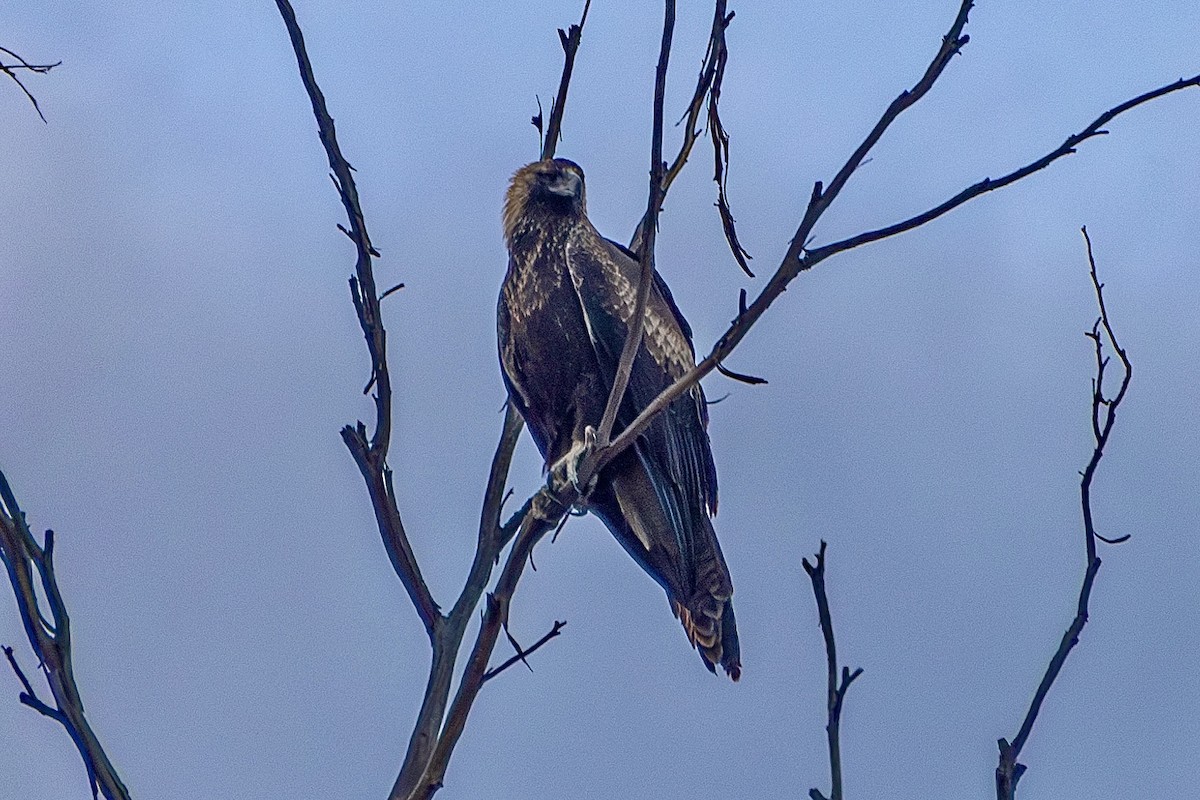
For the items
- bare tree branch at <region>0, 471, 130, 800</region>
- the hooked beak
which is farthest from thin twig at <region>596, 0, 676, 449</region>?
the hooked beak

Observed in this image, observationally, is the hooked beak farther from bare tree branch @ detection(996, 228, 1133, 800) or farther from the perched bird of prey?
bare tree branch @ detection(996, 228, 1133, 800)

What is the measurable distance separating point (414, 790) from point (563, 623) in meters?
0.56

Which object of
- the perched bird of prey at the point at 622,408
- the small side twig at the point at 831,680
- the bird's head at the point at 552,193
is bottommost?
the small side twig at the point at 831,680

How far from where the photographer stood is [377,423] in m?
3.62

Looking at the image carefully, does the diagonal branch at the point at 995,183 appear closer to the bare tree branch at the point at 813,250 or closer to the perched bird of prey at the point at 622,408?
the bare tree branch at the point at 813,250

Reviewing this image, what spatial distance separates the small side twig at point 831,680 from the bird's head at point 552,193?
11.6 feet

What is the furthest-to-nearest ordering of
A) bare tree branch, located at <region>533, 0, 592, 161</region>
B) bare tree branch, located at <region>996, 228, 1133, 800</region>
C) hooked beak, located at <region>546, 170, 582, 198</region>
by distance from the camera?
hooked beak, located at <region>546, 170, 582, 198</region>
bare tree branch, located at <region>533, 0, 592, 161</region>
bare tree branch, located at <region>996, 228, 1133, 800</region>

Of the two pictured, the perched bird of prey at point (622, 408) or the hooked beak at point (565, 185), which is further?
the hooked beak at point (565, 185)

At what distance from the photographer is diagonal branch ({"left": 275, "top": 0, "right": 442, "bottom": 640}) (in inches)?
142

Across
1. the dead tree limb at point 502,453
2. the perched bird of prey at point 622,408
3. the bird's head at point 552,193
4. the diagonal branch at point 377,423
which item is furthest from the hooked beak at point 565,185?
the diagonal branch at point 377,423

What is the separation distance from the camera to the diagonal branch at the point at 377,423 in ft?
11.8

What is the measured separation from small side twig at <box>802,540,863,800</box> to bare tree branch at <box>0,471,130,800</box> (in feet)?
4.75

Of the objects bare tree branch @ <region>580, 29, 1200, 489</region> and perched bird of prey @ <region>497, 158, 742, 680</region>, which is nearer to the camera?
bare tree branch @ <region>580, 29, 1200, 489</region>

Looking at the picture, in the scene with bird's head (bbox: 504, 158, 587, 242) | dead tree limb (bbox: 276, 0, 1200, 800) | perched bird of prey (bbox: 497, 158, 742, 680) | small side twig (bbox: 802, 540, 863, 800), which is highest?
bird's head (bbox: 504, 158, 587, 242)
